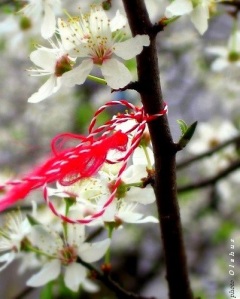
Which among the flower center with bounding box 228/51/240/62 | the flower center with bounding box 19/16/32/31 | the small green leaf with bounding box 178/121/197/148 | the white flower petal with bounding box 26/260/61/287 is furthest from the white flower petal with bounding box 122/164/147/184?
the flower center with bounding box 19/16/32/31

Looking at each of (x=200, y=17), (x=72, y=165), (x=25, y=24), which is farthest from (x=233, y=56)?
(x=72, y=165)

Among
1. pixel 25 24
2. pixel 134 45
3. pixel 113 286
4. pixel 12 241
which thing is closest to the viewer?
pixel 134 45

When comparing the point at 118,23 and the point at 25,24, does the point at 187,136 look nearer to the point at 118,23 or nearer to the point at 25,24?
the point at 118,23

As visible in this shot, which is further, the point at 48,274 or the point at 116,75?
the point at 48,274

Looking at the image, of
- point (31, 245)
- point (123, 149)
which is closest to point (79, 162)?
point (123, 149)

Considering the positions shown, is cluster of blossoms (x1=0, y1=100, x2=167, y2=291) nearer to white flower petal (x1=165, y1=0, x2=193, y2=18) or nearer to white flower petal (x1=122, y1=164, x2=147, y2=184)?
white flower petal (x1=122, y1=164, x2=147, y2=184)

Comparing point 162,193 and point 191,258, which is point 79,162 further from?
point 191,258

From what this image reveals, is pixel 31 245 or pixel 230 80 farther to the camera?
pixel 230 80
